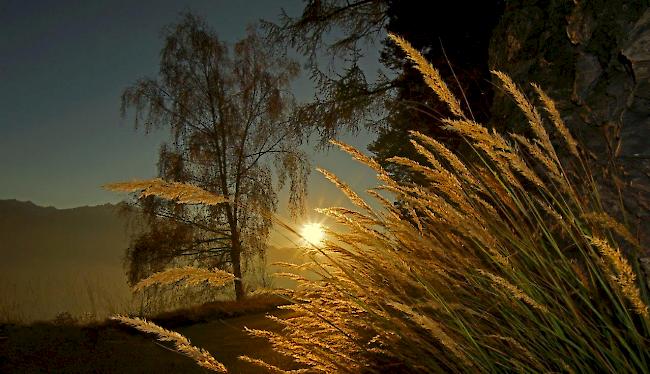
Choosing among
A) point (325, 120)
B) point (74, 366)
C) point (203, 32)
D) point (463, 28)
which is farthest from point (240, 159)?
point (74, 366)

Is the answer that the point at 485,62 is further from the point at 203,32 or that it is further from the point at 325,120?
the point at 203,32

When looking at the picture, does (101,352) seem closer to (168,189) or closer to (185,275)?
(185,275)

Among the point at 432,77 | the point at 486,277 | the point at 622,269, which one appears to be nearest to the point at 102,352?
the point at 486,277

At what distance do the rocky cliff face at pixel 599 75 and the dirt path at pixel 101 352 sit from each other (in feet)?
7.01

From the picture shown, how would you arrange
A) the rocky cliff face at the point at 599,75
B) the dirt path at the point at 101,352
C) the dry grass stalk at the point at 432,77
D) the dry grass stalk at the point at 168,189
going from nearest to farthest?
the dry grass stalk at the point at 168,189
the dry grass stalk at the point at 432,77
the rocky cliff face at the point at 599,75
the dirt path at the point at 101,352

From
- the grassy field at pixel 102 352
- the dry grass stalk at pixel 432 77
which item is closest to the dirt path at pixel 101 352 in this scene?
the grassy field at pixel 102 352

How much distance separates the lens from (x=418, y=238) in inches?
72.4

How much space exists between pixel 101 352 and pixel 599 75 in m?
3.72

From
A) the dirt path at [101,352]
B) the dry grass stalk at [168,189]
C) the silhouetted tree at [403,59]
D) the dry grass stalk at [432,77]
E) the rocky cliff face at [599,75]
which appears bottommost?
the dirt path at [101,352]

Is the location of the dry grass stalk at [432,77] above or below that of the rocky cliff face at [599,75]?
below

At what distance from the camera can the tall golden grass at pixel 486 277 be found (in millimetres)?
1470

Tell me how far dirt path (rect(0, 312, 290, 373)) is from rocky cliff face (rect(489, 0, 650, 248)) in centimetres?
214

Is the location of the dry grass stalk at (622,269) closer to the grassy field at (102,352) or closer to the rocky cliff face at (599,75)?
the rocky cliff face at (599,75)

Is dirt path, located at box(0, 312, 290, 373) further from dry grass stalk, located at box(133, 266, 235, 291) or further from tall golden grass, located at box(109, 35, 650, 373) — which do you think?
dry grass stalk, located at box(133, 266, 235, 291)
